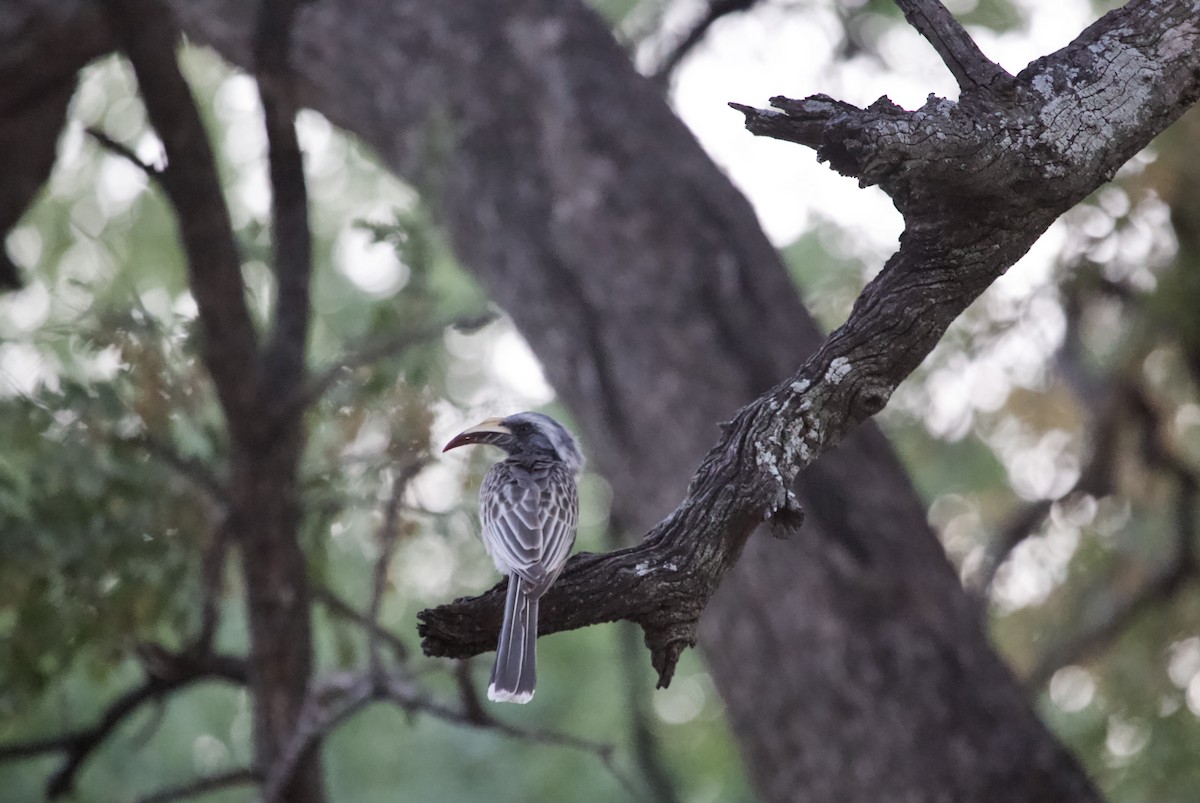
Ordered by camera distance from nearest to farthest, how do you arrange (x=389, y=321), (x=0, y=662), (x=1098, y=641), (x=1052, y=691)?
(x=389, y=321) < (x=0, y=662) < (x=1098, y=641) < (x=1052, y=691)

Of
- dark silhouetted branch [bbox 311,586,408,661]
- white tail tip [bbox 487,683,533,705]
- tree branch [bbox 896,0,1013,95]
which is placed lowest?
white tail tip [bbox 487,683,533,705]

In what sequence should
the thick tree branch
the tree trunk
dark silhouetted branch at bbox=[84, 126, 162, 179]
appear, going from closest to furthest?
1. the thick tree branch
2. dark silhouetted branch at bbox=[84, 126, 162, 179]
3. the tree trunk

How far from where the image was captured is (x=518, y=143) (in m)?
5.95

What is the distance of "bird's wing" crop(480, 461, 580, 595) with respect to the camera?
320 centimetres

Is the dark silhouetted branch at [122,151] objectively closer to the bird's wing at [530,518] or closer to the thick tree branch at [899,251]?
the bird's wing at [530,518]

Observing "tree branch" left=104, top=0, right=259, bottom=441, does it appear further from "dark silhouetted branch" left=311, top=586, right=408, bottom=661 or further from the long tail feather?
the long tail feather

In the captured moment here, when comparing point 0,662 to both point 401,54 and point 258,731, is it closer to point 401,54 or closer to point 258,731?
point 258,731

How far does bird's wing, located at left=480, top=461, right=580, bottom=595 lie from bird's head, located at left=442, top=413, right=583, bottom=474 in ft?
0.56

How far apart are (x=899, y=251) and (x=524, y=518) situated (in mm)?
1412

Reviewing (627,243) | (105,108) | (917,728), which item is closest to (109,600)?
(627,243)

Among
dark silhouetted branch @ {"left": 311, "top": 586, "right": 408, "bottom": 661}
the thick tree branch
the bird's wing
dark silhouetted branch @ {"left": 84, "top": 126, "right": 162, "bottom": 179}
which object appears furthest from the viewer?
dark silhouetted branch @ {"left": 311, "top": 586, "right": 408, "bottom": 661}

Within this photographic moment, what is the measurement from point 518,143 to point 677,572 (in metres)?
3.82

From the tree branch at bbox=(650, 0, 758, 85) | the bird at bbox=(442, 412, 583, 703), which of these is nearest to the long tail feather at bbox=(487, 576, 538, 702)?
the bird at bbox=(442, 412, 583, 703)

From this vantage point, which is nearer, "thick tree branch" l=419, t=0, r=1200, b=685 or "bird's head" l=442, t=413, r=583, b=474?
"thick tree branch" l=419, t=0, r=1200, b=685
